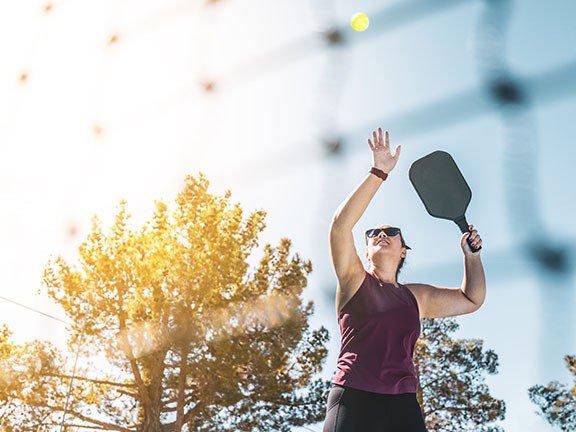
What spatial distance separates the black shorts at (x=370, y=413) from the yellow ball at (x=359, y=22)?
2.19 metres

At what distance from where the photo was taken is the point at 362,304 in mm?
1641

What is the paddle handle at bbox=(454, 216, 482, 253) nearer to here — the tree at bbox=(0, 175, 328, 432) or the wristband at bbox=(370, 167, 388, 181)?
the wristband at bbox=(370, 167, 388, 181)

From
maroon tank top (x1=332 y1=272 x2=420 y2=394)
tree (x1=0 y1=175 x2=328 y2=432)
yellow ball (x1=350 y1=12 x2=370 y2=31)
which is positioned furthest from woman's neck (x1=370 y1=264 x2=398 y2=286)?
tree (x1=0 y1=175 x2=328 y2=432)

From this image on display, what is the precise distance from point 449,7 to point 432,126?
517 millimetres

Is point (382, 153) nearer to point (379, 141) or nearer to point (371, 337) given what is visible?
point (379, 141)

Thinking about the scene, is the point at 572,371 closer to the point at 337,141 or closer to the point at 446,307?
the point at 337,141

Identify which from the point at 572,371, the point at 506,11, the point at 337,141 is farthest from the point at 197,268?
the point at 506,11

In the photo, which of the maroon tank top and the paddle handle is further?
the paddle handle

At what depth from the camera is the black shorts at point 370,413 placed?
4.90ft

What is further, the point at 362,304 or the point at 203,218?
the point at 203,218

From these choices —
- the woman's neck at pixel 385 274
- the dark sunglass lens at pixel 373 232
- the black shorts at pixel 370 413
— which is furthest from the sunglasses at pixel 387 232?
the black shorts at pixel 370 413

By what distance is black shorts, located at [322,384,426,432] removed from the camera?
4.90 ft

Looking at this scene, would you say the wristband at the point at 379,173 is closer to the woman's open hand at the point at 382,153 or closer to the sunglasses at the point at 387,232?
the woman's open hand at the point at 382,153

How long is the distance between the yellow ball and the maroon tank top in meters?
1.94
